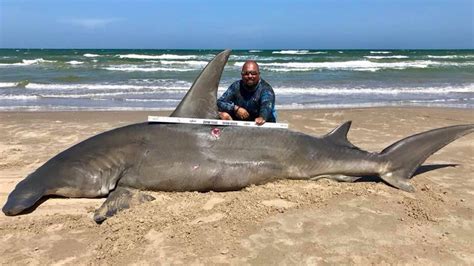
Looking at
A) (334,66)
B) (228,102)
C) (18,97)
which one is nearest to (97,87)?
(18,97)

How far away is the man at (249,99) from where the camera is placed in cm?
543

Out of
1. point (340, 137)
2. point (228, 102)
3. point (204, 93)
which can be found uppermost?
point (204, 93)

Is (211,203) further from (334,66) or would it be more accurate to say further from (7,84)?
(334,66)

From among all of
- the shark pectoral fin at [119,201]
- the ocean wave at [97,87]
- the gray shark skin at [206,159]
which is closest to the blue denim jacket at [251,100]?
the gray shark skin at [206,159]

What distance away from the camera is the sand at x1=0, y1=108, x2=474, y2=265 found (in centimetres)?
335

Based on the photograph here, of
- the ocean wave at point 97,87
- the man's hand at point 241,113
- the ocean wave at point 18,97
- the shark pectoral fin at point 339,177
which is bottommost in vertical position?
the ocean wave at point 18,97

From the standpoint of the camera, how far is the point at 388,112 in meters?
10.2

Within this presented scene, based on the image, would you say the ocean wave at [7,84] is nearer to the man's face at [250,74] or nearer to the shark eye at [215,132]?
the man's face at [250,74]

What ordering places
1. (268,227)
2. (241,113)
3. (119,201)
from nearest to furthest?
(268,227), (119,201), (241,113)

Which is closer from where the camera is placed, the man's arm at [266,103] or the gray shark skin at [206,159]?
the gray shark skin at [206,159]

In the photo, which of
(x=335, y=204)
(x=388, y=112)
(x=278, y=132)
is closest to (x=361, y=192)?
(x=335, y=204)

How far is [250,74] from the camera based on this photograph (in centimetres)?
541

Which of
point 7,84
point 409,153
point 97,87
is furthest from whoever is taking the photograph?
point 7,84

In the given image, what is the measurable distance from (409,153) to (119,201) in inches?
123
